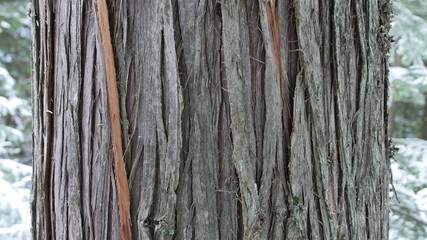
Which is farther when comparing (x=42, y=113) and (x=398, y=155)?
(x=398, y=155)

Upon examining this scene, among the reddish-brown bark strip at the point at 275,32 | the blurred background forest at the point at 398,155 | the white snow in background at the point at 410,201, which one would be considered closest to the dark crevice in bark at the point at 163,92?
the reddish-brown bark strip at the point at 275,32

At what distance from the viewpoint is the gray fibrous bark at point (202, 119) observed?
2.85 ft

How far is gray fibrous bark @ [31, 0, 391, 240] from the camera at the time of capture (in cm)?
87

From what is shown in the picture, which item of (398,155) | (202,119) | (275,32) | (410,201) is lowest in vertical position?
(410,201)

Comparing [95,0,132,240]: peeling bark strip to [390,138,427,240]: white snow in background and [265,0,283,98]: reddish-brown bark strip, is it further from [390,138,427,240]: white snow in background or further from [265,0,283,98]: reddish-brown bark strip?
[390,138,427,240]: white snow in background

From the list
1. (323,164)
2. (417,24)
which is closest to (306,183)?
(323,164)

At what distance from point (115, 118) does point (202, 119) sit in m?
0.18

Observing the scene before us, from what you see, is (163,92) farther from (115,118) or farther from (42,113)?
(42,113)

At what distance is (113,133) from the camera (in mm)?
894

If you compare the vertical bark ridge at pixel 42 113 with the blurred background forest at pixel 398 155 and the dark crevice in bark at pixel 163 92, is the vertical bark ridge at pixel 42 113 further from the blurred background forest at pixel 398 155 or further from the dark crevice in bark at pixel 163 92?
the blurred background forest at pixel 398 155

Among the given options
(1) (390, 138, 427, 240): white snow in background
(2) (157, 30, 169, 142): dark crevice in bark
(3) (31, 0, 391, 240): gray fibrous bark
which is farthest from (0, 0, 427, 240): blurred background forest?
(2) (157, 30, 169, 142): dark crevice in bark

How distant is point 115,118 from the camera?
0.89 m

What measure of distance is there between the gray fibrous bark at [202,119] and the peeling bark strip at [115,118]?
1cm

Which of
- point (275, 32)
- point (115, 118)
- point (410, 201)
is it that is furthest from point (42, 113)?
point (410, 201)
